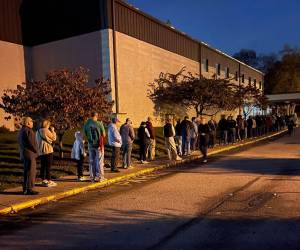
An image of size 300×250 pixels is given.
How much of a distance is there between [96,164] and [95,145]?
21.8 inches

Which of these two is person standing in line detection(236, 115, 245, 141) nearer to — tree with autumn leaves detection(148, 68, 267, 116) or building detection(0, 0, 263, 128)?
tree with autumn leaves detection(148, 68, 267, 116)

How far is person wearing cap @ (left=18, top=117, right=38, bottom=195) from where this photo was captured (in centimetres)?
1037

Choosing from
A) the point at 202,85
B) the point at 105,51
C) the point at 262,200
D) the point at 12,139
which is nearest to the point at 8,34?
the point at 105,51

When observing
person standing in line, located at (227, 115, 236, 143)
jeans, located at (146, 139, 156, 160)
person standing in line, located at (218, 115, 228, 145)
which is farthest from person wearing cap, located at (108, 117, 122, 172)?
person standing in line, located at (227, 115, 236, 143)

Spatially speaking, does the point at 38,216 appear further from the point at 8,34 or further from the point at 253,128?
the point at 253,128

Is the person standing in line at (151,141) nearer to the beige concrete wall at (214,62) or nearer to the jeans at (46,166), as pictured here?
the jeans at (46,166)

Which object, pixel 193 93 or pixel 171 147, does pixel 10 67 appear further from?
pixel 171 147

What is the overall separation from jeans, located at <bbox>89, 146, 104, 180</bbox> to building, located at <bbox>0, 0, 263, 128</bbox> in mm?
13502

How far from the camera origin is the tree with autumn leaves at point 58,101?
1494 centimetres

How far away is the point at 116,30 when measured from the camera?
1043 inches

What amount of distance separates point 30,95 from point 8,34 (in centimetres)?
1469

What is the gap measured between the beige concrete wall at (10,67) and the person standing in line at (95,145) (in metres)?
15.9

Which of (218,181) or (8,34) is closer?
(218,181)

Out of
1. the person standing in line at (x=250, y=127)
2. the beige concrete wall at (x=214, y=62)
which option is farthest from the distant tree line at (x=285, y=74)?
the person standing in line at (x=250, y=127)
